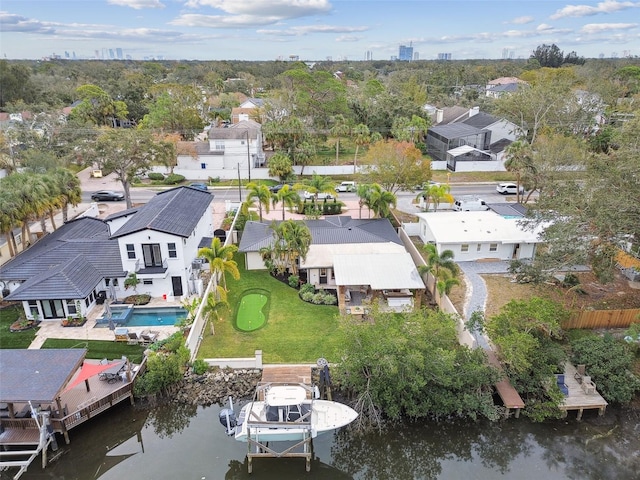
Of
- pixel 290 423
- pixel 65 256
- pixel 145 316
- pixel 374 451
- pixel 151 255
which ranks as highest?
pixel 151 255

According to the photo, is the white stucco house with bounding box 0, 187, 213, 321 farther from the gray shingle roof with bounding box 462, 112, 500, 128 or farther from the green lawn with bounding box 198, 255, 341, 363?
the gray shingle roof with bounding box 462, 112, 500, 128

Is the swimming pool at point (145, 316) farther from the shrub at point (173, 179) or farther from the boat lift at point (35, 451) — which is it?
the shrub at point (173, 179)

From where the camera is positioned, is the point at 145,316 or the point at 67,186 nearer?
the point at 145,316

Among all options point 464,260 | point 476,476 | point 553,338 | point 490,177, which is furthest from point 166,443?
point 490,177

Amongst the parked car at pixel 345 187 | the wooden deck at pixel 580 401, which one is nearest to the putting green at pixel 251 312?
the wooden deck at pixel 580 401

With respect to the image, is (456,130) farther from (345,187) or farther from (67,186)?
(67,186)

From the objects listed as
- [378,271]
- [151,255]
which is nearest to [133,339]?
[151,255]
